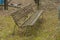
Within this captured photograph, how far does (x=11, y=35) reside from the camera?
715 centimetres

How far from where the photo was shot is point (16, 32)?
737 centimetres

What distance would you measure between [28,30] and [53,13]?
334 centimetres

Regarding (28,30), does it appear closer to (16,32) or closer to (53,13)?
(16,32)

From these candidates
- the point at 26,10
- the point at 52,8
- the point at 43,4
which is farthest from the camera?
the point at 43,4

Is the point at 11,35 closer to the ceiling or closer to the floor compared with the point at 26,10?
closer to the floor

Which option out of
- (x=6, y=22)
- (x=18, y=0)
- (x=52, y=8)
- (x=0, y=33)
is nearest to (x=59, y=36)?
(x=0, y=33)

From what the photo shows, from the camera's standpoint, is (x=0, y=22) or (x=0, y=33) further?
(x=0, y=22)

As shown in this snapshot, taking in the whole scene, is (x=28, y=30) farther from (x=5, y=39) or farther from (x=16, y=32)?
(x=5, y=39)

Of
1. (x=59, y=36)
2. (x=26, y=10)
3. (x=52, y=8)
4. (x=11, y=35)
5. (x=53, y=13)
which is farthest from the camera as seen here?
(x=52, y=8)

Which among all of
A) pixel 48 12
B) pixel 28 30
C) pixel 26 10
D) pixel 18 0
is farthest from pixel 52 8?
pixel 28 30

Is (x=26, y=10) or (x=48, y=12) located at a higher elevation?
(x=26, y=10)

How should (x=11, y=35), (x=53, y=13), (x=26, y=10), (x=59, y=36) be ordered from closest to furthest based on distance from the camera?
(x=59, y=36), (x=11, y=35), (x=26, y=10), (x=53, y=13)

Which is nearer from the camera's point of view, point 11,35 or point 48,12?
point 11,35

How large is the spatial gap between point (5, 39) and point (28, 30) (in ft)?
3.16
